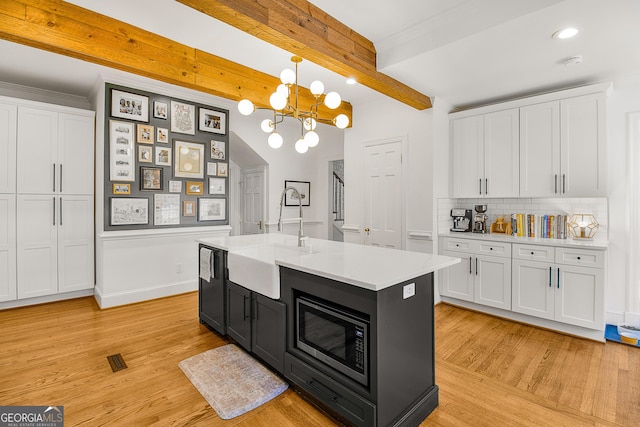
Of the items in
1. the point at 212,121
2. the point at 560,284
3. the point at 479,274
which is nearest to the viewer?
the point at 560,284

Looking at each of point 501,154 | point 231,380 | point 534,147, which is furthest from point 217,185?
point 534,147

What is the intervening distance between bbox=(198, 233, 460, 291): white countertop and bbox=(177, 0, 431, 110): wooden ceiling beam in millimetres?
1619

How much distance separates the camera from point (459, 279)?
13.1ft

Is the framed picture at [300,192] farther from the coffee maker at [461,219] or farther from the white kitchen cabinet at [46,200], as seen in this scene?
the white kitchen cabinet at [46,200]

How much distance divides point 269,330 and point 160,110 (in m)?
3.35

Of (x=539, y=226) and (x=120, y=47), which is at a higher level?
(x=120, y=47)

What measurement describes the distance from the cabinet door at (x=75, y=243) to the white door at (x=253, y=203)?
268 cm

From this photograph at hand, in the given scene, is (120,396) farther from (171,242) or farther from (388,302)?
(171,242)

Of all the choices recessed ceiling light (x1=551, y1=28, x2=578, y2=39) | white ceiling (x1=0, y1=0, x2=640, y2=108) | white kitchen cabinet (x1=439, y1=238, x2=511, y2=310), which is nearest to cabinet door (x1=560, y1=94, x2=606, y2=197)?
white ceiling (x1=0, y1=0, x2=640, y2=108)

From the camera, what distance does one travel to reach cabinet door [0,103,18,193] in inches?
145

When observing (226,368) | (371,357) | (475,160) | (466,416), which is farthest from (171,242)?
(475,160)

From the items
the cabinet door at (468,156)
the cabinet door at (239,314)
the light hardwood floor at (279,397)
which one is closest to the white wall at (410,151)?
the cabinet door at (468,156)

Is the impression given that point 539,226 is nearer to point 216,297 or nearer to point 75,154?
point 216,297

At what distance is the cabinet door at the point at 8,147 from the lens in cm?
369
